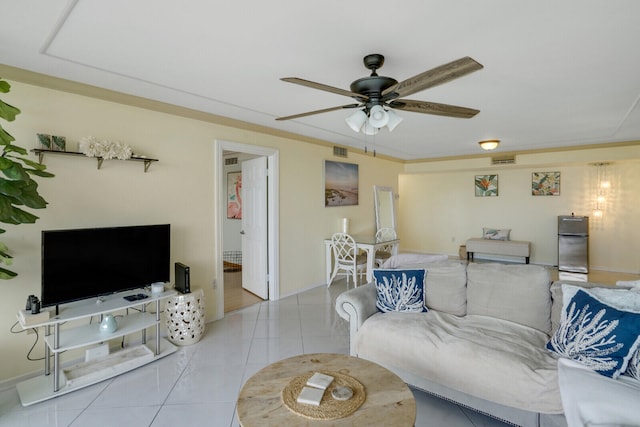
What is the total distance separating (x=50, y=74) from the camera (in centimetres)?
243

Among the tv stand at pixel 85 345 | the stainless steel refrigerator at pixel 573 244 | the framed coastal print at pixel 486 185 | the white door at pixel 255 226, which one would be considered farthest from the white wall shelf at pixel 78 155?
the stainless steel refrigerator at pixel 573 244

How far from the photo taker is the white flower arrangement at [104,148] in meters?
2.57

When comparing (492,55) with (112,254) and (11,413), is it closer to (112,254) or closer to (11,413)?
(112,254)

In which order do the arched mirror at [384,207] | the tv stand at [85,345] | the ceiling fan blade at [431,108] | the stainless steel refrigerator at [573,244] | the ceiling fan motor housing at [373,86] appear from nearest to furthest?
the ceiling fan motor housing at [373,86] → the ceiling fan blade at [431,108] → the tv stand at [85,345] → the stainless steel refrigerator at [573,244] → the arched mirror at [384,207]

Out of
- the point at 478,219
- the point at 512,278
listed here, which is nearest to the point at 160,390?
the point at 512,278

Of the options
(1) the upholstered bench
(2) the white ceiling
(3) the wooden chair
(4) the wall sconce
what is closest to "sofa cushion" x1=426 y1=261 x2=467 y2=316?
(2) the white ceiling

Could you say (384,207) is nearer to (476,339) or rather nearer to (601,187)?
(601,187)

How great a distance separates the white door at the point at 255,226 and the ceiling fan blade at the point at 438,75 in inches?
111

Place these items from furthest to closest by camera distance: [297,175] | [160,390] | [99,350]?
1. [297,175]
2. [99,350]
3. [160,390]

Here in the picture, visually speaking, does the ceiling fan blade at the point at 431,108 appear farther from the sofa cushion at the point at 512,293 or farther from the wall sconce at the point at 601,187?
the wall sconce at the point at 601,187

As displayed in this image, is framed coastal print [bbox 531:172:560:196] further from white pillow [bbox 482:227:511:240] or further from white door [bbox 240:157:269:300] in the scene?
white door [bbox 240:157:269:300]

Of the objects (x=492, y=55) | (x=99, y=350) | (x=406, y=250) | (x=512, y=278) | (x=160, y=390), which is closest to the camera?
(x=492, y=55)

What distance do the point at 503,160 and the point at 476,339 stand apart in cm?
503

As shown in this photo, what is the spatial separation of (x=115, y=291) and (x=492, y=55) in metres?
3.42
